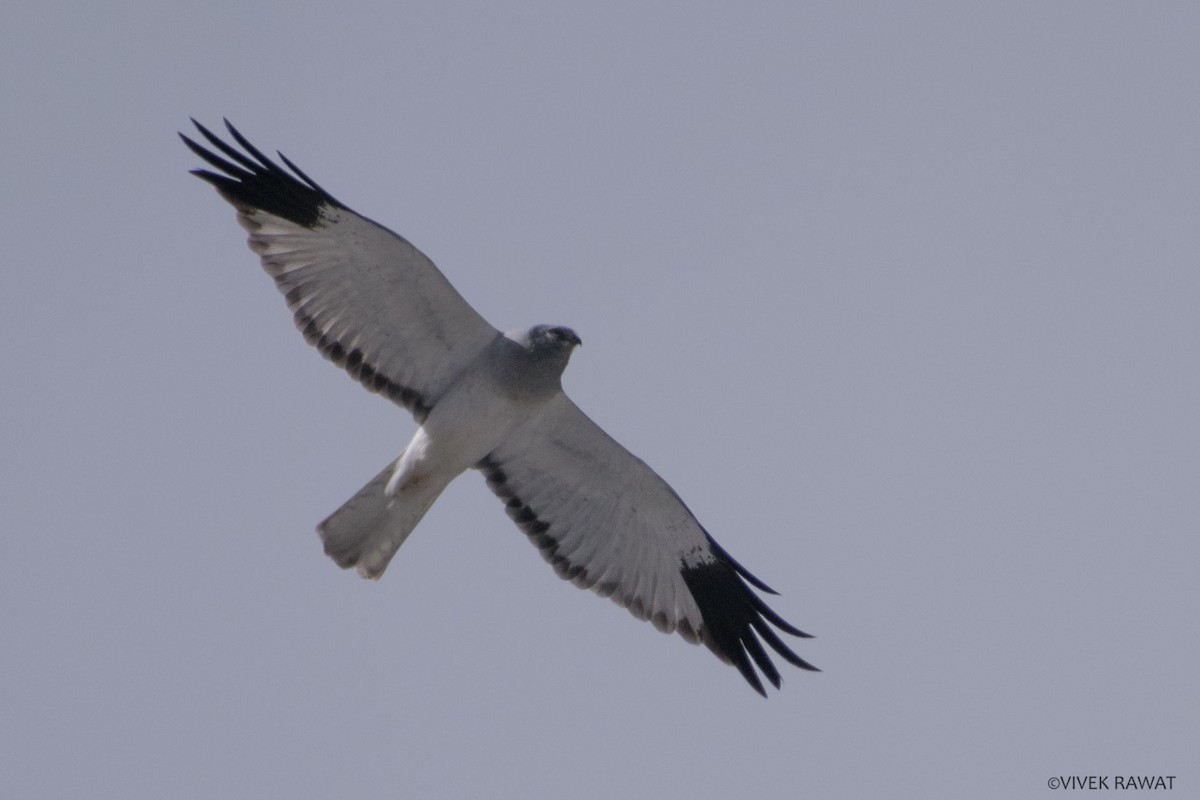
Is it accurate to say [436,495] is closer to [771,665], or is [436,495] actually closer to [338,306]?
[338,306]

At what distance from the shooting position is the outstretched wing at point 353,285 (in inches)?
424

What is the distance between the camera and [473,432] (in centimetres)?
1120

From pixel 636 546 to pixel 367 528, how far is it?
2.26m

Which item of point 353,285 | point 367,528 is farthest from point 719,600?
point 353,285

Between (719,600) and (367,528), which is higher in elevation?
(719,600)

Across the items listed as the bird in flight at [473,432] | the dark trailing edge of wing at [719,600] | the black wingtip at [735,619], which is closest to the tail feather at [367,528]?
the bird in flight at [473,432]

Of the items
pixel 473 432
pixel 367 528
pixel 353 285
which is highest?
pixel 353 285

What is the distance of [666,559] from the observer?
1225cm

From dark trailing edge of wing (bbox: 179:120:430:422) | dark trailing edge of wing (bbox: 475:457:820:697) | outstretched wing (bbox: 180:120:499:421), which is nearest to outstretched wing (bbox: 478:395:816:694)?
dark trailing edge of wing (bbox: 475:457:820:697)

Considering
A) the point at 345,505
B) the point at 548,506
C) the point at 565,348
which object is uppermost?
the point at 565,348

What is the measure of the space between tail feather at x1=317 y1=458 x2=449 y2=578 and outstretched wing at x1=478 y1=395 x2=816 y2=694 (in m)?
1.13

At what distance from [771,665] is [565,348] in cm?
306

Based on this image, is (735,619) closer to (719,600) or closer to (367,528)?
(719,600)

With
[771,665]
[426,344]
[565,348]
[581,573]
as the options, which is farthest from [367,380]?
[771,665]
